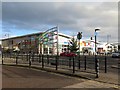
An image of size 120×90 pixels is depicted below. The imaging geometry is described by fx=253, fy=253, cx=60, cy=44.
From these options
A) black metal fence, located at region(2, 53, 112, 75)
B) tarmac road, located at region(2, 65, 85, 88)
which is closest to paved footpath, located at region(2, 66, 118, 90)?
tarmac road, located at region(2, 65, 85, 88)

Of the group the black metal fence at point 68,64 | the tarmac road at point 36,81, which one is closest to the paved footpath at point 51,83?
the tarmac road at point 36,81

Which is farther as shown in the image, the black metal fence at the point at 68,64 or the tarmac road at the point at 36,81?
the black metal fence at the point at 68,64

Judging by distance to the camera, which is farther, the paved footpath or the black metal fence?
the black metal fence

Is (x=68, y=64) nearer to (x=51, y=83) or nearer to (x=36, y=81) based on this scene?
(x=36, y=81)

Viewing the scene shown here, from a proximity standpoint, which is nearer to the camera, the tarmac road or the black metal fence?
the tarmac road

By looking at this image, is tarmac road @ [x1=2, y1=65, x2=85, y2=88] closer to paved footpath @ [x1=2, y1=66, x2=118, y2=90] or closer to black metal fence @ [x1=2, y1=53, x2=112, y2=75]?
paved footpath @ [x1=2, y1=66, x2=118, y2=90]

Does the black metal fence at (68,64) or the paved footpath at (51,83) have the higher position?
the black metal fence at (68,64)

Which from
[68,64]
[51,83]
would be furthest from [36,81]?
[68,64]

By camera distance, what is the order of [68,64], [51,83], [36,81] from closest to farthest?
[51,83]
[36,81]
[68,64]

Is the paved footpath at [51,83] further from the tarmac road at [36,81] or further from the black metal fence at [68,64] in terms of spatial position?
the black metal fence at [68,64]

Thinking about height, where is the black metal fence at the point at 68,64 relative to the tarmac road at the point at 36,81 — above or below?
above

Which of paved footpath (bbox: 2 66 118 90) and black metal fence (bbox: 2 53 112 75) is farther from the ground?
black metal fence (bbox: 2 53 112 75)

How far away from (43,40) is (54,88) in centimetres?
5320

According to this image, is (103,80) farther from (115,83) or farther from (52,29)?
(52,29)
